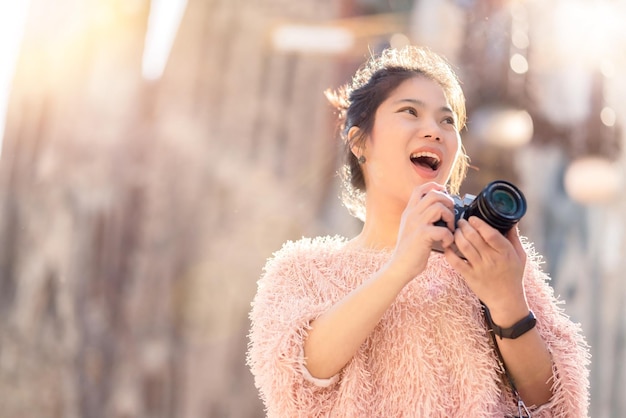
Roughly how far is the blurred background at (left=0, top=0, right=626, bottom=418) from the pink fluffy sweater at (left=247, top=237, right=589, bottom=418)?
20.1 feet

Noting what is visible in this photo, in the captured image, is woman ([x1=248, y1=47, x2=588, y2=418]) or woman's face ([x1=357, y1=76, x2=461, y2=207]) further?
woman's face ([x1=357, y1=76, x2=461, y2=207])

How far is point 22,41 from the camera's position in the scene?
9055mm

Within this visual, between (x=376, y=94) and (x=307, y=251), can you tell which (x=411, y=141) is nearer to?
(x=376, y=94)

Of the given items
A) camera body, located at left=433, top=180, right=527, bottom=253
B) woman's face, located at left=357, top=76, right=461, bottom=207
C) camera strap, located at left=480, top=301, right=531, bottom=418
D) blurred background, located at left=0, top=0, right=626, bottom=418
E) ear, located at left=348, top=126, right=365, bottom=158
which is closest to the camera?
camera body, located at left=433, top=180, right=527, bottom=253

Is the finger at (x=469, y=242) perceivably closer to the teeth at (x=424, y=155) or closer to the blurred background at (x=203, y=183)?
the teeth at (x=424, y=155)

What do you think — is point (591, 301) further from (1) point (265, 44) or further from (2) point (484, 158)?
(1) point (265, 44)

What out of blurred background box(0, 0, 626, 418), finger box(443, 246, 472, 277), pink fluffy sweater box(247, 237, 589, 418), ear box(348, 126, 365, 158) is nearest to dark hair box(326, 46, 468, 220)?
ear box(348, 126, 365, 158)

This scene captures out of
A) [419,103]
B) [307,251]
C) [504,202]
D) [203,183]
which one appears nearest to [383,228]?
[307,251]

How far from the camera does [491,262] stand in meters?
1.03

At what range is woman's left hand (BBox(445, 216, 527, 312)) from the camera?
102cm

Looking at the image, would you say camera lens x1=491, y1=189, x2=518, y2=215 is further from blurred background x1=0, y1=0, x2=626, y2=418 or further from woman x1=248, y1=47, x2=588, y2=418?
blurred background x1=0, y1=0, x2=626, y2=418

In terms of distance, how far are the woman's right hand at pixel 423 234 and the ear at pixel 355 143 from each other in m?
0.36

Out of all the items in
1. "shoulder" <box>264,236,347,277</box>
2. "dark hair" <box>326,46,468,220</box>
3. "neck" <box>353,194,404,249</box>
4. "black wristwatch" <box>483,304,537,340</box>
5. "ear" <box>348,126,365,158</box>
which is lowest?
"black wristwatch" <box>483,304,537,340</box>

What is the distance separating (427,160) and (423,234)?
1.04 feet
